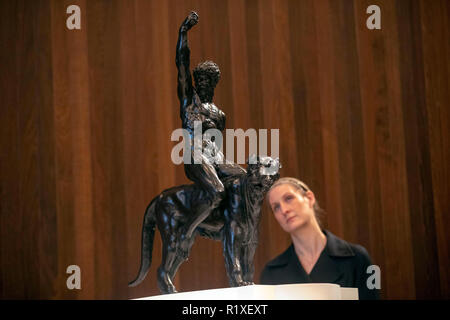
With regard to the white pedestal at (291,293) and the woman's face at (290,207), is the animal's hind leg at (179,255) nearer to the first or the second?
the woman's face at (290,207)

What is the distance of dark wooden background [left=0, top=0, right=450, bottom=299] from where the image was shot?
15.4 feet

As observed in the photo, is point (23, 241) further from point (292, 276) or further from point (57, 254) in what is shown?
point (292, 276)

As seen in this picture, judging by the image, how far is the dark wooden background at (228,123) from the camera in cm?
468

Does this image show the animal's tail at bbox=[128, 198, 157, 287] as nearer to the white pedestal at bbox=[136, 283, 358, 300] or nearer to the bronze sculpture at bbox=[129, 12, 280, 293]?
the bronze sculpture at bbox=[129, 12, 280, 293]

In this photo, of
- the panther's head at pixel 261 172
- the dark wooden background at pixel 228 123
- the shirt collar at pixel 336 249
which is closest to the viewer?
the shirt collar at pixel 336 249

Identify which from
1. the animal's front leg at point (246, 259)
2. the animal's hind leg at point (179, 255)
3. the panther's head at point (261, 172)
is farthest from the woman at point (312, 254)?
the animal's hind leg at point (179, 255)

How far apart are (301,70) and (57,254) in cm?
253

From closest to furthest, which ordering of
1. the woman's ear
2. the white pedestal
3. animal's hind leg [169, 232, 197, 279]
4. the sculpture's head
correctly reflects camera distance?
the white pedestal < the woman's ear < animal's hind leg [169, 232, 197, 279] < the sculpture's head

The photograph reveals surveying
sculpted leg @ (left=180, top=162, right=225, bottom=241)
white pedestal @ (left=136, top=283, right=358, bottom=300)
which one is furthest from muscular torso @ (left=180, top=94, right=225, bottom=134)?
white pedestal @ (left=136, top=283, right=358, bottom=300)

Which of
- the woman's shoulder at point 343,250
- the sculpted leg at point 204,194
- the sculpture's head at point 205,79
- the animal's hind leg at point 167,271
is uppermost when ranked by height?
the sculpture's head at point 205,79

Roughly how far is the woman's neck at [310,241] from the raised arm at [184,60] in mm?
1460

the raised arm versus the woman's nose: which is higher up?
the raised arm

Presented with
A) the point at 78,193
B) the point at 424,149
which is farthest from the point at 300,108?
the point at 78,193

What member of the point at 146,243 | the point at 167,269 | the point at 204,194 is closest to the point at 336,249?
the point at 204,194
